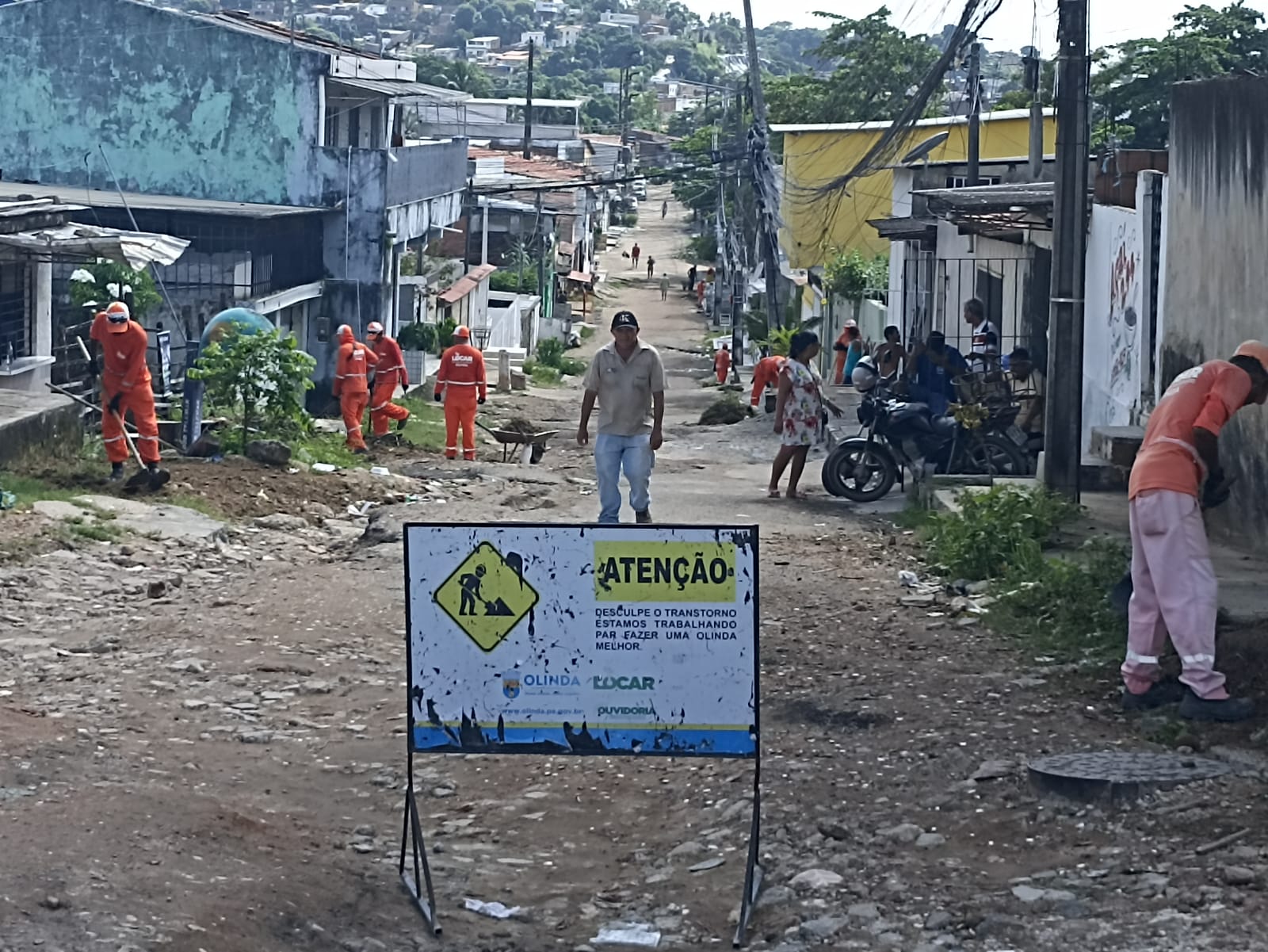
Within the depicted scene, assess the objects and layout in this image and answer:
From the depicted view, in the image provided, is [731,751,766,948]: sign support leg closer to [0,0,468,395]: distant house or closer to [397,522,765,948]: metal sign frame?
[397,522,765,948]: metal sign frame

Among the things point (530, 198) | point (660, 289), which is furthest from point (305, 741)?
point (660, 289)

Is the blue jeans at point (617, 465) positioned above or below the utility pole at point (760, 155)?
below

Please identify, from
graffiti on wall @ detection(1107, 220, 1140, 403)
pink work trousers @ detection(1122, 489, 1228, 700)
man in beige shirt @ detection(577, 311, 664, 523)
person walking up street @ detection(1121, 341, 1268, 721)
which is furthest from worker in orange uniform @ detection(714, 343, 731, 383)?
pink work trousers @ detection(1122, 489, 1228, 700)

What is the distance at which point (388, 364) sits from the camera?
20.9 metres

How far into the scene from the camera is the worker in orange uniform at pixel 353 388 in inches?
773

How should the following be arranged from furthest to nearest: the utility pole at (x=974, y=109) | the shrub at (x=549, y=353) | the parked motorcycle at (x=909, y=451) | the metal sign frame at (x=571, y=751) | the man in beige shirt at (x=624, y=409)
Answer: the shrub at (x=549, y=353) → the utility pole at (x=974, y=109) → the parked motorcycle at (x=909, y=451) → the man in beige shirt at (x=624, y=409) → the metal sign frame at (x=571, y=751)

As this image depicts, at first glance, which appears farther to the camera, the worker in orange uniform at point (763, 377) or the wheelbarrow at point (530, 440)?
the worker in orange uniform at point (763, 377)

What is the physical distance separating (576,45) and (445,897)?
194396 millimetres

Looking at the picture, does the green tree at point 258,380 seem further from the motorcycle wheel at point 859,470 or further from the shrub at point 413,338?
the shrub at point 413,338

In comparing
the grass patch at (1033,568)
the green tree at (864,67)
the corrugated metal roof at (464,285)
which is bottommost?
the grass patch at (1033,568)

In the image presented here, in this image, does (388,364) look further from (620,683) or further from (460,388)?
(620,683)

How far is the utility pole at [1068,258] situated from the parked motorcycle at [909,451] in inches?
94.9

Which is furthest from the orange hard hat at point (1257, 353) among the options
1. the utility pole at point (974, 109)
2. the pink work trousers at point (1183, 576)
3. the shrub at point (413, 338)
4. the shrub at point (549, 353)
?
the shrub at point (549, 353)

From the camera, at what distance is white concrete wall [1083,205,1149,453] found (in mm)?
14336
